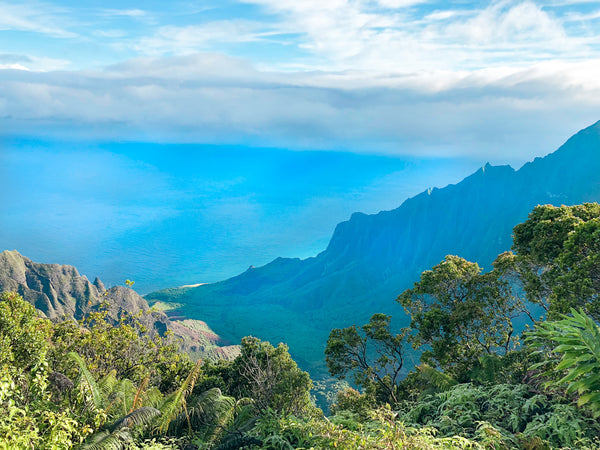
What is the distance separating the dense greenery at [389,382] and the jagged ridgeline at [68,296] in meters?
92.0

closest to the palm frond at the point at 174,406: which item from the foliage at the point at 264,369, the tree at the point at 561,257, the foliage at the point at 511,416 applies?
the foliage at the point at 511,416

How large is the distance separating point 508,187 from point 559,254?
18691cm

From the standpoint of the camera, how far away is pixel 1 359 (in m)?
10.2

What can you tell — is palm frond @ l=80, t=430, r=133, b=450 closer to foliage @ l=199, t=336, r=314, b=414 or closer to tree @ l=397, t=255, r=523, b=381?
tree @ l=397, t=255, r=523, b=381

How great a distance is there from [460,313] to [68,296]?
13057 cm

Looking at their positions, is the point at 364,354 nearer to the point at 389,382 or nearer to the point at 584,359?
the point at 389,382

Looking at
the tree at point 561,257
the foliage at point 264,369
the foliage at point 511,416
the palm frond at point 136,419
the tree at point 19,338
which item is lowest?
the foliage at point 264,369

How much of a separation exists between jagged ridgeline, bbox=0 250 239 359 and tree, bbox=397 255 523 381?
3714 inches

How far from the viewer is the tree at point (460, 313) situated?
774 inches

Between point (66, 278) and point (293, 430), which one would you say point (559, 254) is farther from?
point (66, 278)

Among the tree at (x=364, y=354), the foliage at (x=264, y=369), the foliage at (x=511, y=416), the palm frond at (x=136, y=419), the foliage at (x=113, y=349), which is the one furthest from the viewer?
the foliage at (x=264, y=369)

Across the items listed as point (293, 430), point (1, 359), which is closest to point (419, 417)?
point (293, 430)

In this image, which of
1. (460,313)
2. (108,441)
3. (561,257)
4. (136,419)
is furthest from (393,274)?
(108,441)

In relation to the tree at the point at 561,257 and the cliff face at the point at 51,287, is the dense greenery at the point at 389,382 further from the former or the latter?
the cliff face at the point at 51,287
